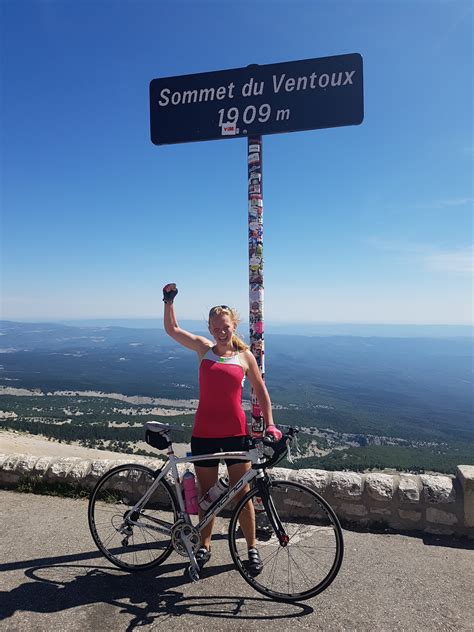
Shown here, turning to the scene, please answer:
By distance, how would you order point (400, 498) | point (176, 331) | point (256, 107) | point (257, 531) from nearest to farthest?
point (176, 331) → point (257, 531) → point (400, 498) → point (256, 107)

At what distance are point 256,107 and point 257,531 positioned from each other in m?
4.73

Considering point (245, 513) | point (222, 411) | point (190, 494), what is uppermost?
point (222, 411)

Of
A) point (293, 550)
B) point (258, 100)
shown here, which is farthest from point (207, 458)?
point (258, 100)

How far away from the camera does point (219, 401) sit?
3359 millimetres

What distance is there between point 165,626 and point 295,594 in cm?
107

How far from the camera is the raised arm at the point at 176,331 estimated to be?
3.60 m

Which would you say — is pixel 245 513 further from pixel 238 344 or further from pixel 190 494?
pixel 238 344

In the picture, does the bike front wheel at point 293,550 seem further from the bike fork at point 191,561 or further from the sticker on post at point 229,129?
the sticker on post at point 229,129

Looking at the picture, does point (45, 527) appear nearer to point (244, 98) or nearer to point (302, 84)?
point (244, 98)

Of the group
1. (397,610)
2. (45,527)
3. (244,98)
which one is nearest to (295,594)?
(397,610)

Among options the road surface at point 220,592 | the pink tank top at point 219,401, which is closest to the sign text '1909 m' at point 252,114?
the pink tank top at point 219,401

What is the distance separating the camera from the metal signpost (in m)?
4.13

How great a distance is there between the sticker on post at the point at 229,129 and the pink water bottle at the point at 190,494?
3.74m

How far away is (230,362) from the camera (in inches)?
136
